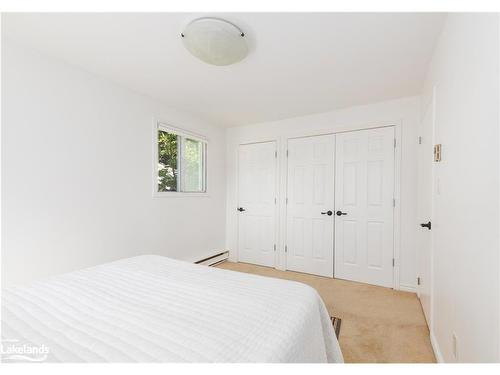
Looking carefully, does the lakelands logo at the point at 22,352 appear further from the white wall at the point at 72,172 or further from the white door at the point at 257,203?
the white door at the point at 257,203

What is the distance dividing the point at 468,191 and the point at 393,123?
6.73 ft

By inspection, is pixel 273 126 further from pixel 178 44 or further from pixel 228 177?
pixel 178 44

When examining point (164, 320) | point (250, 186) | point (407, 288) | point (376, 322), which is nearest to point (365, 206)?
point (407, 288)

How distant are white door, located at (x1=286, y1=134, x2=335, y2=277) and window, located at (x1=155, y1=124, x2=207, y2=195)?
1.35 m

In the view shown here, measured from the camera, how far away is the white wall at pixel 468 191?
2.85 ft

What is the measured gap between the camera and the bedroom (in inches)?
37.2

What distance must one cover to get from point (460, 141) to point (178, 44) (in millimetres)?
1905

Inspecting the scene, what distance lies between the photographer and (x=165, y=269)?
1534 millimetres

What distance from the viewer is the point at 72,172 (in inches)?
82.0

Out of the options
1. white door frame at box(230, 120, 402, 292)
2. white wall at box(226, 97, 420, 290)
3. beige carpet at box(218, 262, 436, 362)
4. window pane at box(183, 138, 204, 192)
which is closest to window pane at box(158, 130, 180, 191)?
window pane at box(183, 138, 204, 192)

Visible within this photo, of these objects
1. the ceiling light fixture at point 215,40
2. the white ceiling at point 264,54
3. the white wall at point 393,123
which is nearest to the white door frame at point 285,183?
the white wall at point 393,123

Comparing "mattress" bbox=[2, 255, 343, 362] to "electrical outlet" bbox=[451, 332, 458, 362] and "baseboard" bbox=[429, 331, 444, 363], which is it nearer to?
"electrical outlet" bbox=[451, 332, 458, 362]

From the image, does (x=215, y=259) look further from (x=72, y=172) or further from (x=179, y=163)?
(x=72, y=172)

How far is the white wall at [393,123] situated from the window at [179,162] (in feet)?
3.12
